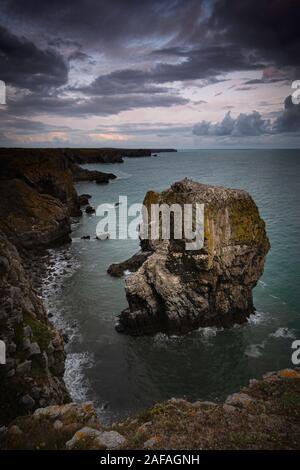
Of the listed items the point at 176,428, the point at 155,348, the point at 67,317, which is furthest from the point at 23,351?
the point at 67,317

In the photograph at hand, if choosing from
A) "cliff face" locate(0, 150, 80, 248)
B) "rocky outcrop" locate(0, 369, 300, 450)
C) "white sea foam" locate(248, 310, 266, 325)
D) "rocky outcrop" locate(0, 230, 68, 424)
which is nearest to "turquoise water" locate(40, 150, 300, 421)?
"white sea foam" locate(248, 310, 266, 325)

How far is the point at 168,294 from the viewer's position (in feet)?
107

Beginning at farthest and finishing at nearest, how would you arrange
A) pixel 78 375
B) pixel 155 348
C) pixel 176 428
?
pixel 155 348
pixel 78 375
pixel 176 428

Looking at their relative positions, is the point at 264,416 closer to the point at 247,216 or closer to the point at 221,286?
the point at 221,286

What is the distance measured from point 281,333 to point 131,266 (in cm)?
2205

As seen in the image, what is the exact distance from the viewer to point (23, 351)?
17.4 metres

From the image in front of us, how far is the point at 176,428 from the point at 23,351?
872 centimetres

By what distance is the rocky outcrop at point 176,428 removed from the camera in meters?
12.8

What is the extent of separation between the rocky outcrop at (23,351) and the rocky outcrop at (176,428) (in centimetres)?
105

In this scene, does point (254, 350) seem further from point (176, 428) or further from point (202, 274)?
point (176, 428)

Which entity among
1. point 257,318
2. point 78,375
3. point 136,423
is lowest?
point 78,375

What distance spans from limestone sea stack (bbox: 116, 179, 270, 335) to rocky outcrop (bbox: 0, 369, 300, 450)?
631 inches

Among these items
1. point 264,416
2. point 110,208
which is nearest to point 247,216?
point 264,416

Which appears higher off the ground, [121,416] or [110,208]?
[110,208]
